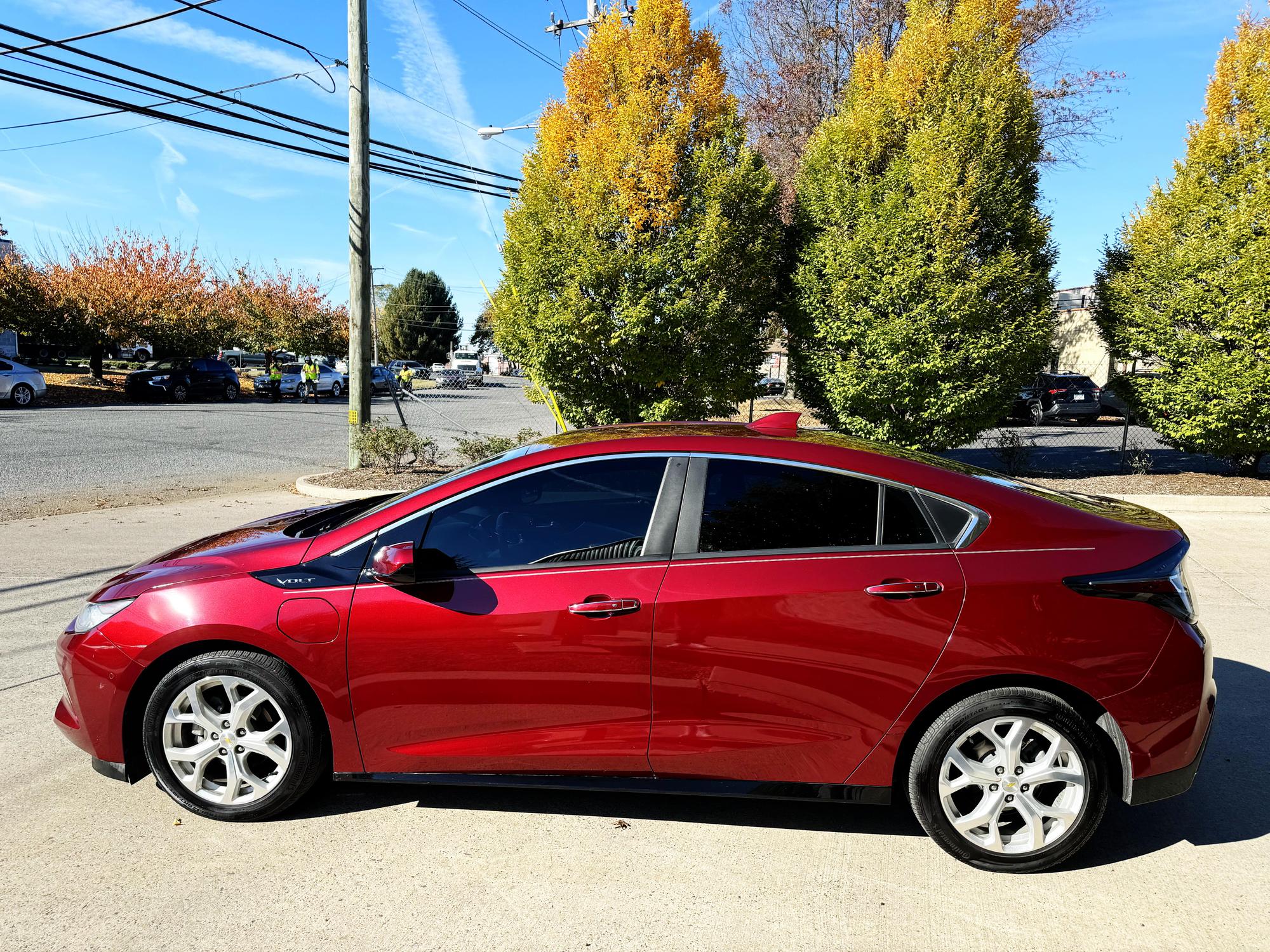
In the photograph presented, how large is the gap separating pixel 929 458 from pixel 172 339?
4302cm

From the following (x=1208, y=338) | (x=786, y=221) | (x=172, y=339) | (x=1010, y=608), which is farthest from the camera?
(x=172, y=339)

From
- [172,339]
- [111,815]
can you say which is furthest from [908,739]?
[172,339]

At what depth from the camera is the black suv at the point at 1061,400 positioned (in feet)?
87.7

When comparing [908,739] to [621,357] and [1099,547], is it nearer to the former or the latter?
[1099,547]

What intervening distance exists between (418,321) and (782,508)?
84824 mm

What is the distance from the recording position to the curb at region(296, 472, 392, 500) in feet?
37.1

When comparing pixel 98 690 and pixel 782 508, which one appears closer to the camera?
pixel 782 508

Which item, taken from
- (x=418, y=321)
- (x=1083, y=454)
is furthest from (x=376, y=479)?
(x=418, y=321)

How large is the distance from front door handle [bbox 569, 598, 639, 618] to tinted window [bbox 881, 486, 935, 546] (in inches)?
37.2

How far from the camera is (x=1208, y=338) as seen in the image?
12.0 metres

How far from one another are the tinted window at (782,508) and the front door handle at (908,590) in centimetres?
19

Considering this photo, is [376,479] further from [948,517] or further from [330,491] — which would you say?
[948,517]

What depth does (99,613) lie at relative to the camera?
3.38 m

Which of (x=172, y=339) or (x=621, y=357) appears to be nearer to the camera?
(x=621, y=357)
